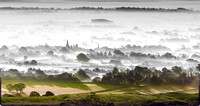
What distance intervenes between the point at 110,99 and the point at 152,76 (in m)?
0.98

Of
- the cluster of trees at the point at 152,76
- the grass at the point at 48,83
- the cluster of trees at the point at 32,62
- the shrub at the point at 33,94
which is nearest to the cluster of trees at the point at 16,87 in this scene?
the grass at the point at 48,83

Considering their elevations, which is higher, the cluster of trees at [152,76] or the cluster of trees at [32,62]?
the cluster of trees at [32,62]

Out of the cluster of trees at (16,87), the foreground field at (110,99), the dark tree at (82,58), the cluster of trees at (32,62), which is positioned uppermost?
the dark tree at (82,58)

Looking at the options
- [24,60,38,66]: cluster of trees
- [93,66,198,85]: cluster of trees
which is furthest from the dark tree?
[24,60,38,66]: cluster of trees

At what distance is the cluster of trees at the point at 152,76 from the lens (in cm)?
1664

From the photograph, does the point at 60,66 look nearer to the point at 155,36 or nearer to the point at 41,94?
the point at 41,94

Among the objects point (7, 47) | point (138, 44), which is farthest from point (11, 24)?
point (138, 44)

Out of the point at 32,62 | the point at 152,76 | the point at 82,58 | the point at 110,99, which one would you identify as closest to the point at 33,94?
the point at 32,62

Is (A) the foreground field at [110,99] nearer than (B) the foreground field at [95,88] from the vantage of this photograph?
Yes

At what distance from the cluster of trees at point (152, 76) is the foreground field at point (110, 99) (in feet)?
0.88

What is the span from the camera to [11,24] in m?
17.0

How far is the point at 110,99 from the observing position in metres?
16.6

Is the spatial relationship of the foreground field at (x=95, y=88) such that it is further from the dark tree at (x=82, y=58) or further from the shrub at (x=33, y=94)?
the dark tree at (x=82, y=58)

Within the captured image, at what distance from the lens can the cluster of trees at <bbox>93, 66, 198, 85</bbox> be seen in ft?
54.6
